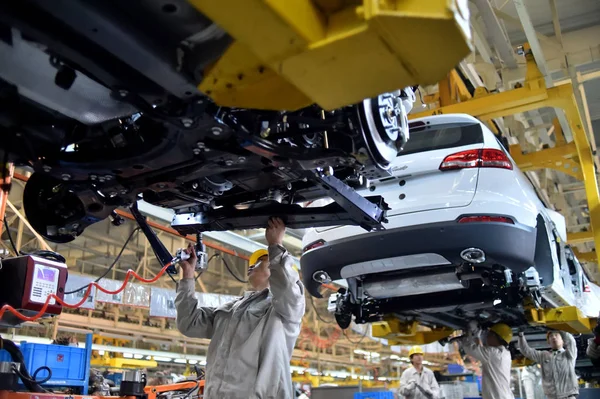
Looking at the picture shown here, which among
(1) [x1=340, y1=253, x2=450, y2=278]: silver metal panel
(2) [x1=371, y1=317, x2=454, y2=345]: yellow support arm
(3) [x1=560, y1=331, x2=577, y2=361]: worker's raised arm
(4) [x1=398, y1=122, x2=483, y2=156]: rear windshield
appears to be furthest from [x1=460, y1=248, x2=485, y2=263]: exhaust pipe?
(3) [x1=560, y1=331, x2=577, y2=361]: worker's raised arm

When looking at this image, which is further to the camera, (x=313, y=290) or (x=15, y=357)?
(x=313, y=290)

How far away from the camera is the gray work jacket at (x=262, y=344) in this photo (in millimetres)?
2869

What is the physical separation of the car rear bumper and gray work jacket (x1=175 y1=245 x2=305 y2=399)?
1.06 m

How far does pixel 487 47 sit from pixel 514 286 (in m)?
3.43

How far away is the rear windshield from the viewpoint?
4.13m

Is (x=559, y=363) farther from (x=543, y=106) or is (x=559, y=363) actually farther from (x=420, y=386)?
(x=543, y=106)

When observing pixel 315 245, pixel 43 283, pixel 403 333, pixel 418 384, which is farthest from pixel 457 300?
pixel 43 283

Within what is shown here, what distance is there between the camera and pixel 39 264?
292 centimetres

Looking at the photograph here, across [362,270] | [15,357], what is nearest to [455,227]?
[362,270]

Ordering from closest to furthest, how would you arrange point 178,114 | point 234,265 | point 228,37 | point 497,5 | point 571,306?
point 228,37, point 178,114, point 571,306, point 497,5, point 234,265

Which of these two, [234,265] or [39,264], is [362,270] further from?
[234,265]

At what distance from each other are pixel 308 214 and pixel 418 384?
16.8 feet

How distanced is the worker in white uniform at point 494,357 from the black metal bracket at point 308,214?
3.56 meters

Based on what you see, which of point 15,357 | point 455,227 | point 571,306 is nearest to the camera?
point 15,357
